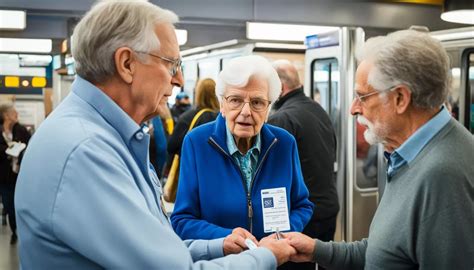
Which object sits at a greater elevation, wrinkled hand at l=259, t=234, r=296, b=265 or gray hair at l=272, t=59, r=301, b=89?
gray hair at l=272, t=59, r=301, b=89

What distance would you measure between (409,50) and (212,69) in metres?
6.56

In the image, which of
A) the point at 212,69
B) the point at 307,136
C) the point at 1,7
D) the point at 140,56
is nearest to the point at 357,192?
the point at 307,136

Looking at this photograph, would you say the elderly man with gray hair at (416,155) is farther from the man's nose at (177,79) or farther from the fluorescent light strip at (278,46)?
the fluorescent light strip at (278,46)

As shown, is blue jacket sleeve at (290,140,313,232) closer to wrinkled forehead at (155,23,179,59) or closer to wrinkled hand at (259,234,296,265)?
wrinkled hand at (259,234,296,265)

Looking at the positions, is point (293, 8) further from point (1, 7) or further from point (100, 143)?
point (100, 143)

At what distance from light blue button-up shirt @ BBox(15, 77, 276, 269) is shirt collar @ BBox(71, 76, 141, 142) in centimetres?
5

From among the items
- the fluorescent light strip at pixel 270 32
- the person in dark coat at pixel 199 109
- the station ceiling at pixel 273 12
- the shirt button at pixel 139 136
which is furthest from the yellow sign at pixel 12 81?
the shirt button at pixel 139 136

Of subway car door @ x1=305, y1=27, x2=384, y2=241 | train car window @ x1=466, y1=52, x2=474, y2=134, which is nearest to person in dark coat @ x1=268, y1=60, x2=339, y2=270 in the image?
subway car door @ x1=305, y1=27, x2=384, y2=241

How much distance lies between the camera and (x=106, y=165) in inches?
→ 51.7

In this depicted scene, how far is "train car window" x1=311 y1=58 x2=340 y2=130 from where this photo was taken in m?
5.48

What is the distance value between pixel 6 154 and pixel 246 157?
166 inches

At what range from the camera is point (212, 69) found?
8188 millimetres

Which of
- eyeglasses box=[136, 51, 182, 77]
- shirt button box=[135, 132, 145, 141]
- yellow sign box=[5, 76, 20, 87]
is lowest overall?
yellow sign box=[5, 76, 20, 87]

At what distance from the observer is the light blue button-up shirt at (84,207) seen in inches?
49.6
